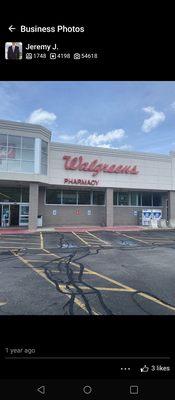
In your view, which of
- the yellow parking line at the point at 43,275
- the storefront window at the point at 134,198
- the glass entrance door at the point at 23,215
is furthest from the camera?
the storefront window at the point at 134,198

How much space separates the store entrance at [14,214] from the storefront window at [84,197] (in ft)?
21.2

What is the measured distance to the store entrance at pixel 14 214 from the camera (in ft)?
73.4

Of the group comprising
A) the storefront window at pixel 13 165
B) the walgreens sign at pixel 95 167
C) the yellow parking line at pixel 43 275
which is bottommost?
the yellow parking line at pixel 43 275

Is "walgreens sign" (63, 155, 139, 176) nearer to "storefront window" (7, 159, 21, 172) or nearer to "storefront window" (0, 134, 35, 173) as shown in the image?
"storefront window" (0, 134, 35, 173)

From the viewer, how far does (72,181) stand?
71.2ft

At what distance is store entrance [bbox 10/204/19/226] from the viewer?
2236 centimetres

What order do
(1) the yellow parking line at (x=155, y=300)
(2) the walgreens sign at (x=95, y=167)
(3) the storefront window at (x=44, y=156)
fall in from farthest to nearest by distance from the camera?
(2) the walgreens sign at (x=95, y=167) < (3) the storefront window at (x=44, y=156) < (1) the yellow parking line at (x=155, y=300)
